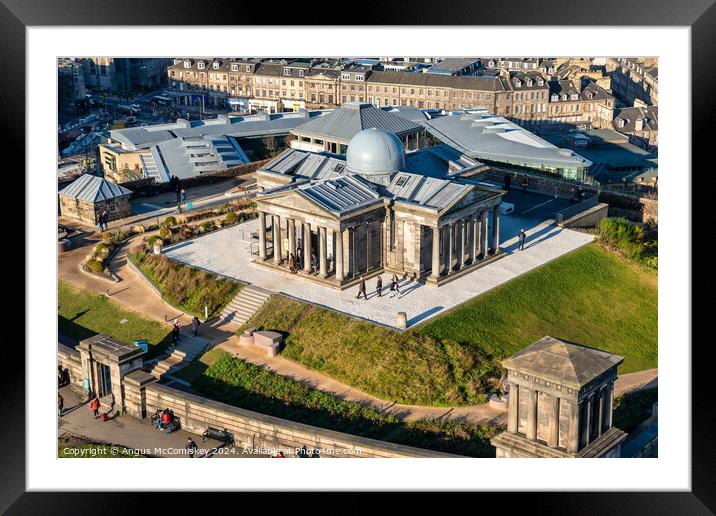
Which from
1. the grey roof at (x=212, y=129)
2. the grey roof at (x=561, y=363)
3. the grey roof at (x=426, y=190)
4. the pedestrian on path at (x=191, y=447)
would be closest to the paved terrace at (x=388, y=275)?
the grey roof at (x=426, y=190)

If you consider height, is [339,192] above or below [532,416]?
above

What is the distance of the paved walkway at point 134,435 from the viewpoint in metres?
60.3

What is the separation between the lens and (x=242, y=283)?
77.2m

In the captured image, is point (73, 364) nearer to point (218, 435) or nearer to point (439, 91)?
point (218, 435)

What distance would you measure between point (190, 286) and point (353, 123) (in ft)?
107

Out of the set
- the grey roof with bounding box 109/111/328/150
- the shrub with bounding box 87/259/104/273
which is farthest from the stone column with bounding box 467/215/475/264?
the grey roof with bounding box 109/111/328/150

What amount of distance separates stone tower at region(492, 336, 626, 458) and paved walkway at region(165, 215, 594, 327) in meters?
20.1

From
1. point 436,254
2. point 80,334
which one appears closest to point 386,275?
point 436,254

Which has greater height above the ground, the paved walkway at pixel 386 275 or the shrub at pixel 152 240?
the shrub at pixel 152 240

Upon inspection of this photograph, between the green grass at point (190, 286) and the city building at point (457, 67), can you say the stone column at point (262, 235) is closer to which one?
the green grass at point (190, 286)

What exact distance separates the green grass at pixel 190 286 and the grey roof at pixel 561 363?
105 feet

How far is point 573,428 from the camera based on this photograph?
49406mm

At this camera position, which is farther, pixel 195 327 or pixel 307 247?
pixel 307 247

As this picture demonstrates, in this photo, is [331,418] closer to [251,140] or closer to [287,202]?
[287,202]
